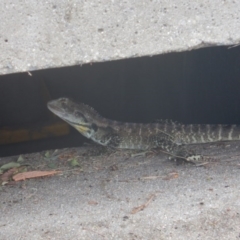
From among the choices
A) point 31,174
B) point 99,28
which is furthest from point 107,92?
point 99,28

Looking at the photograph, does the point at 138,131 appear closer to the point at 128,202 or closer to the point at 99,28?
the point at 128,202

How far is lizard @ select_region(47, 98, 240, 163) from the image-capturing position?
18.4 ft

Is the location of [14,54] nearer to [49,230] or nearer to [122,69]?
[49,230]

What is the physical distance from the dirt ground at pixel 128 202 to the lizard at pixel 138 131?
1.05m

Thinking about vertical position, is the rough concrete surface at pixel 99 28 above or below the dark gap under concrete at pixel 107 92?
above

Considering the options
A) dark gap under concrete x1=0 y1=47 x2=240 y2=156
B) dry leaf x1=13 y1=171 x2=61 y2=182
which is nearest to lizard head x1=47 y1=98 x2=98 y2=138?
dry leaf x1=13 y1=171 x2=61 y2=182

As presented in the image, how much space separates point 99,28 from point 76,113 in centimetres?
297

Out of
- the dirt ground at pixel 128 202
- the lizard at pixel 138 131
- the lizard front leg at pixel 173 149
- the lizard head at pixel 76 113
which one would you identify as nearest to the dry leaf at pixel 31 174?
the dirt ground at pixel 128 202

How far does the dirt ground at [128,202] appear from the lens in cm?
327

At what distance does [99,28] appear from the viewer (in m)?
3.13

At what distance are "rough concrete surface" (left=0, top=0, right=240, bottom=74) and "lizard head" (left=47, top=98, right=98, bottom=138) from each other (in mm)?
2838

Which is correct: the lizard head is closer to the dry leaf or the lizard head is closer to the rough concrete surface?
the dry leaf

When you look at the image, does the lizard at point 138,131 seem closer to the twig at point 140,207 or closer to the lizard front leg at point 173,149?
the lizard front leg at point 173,149

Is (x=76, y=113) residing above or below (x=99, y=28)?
below
